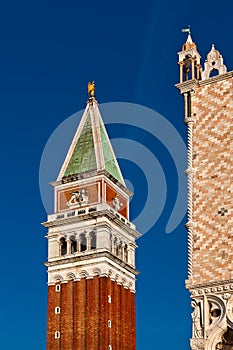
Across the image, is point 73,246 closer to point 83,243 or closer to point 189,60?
point 83,243

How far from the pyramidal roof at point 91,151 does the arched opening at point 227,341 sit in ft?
182

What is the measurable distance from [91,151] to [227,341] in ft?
190

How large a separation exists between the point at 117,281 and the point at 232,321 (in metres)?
54.8

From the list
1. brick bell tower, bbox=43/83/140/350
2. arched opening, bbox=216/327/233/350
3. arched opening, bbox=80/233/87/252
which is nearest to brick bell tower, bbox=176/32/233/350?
arched opening, bbox=216/327/233/350

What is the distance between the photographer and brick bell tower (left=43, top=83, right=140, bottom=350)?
68.2 m

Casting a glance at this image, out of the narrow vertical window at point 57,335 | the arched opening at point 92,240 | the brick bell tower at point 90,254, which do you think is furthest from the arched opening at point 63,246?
the narrow vertical window at point 57,335

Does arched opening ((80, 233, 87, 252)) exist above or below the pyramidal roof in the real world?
below

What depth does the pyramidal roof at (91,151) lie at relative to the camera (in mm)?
73688

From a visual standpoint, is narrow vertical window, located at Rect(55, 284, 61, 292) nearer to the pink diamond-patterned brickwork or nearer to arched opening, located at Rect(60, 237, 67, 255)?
arched opening, located at Rect(60, 237, 67, 255)

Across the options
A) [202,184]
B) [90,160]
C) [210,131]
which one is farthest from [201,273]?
[90,160]

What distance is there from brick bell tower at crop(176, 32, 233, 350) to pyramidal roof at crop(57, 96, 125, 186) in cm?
5331

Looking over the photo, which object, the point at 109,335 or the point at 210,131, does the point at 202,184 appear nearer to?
the point at 210,131

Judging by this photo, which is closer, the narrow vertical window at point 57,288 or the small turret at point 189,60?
Result: the small turret at point 189,60

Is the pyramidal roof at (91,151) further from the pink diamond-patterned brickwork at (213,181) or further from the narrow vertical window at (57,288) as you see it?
the pink diamond-patterned brickwork at (213,181)
